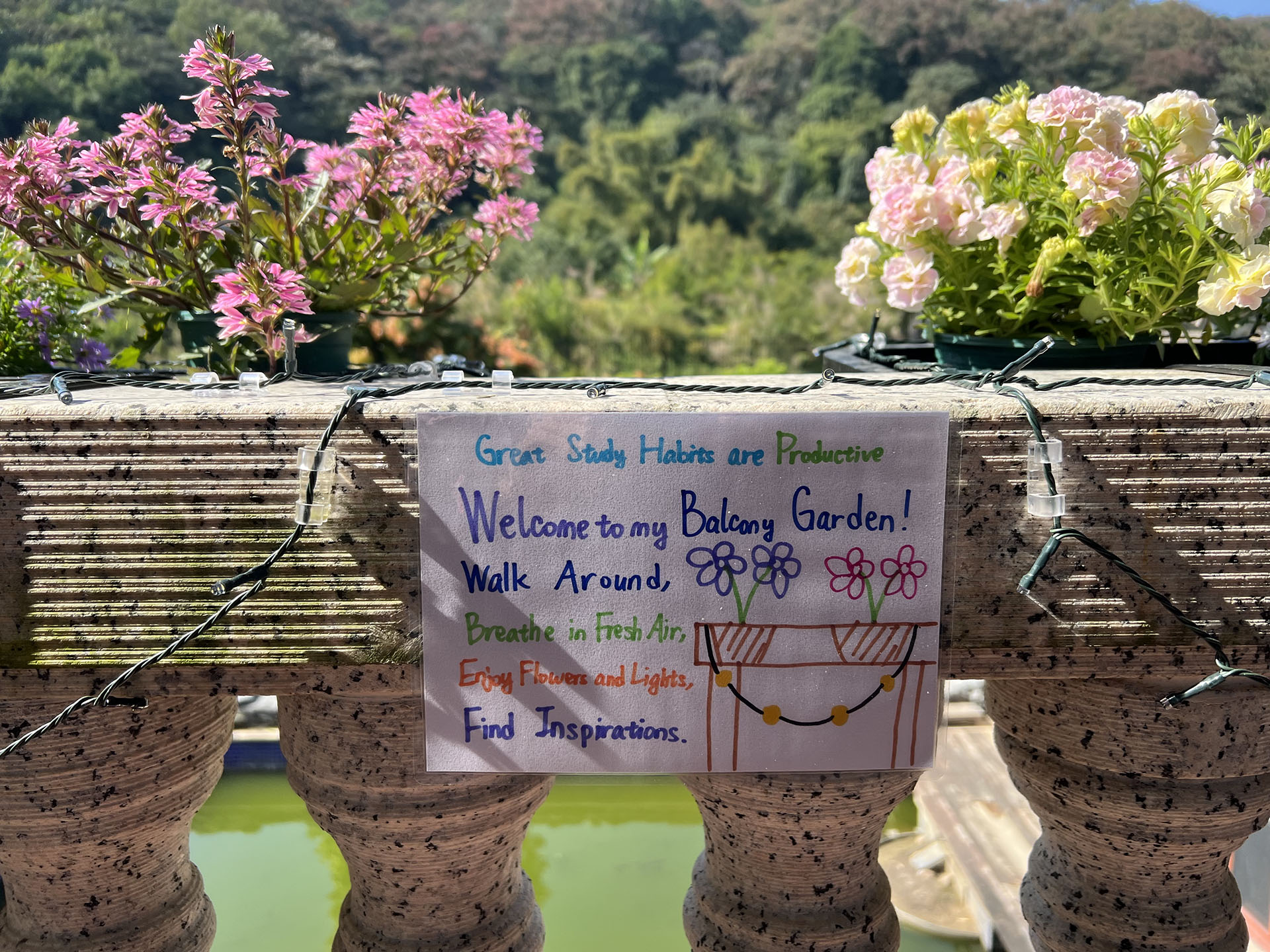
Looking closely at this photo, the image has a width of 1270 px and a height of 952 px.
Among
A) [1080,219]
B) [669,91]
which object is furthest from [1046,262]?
[669,91]

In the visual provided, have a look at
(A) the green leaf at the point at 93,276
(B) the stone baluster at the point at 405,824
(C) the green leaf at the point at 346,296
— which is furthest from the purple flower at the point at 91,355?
(B) the stone baluster at the point at 405,824

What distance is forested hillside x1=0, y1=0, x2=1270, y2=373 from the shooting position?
1588 centimetres

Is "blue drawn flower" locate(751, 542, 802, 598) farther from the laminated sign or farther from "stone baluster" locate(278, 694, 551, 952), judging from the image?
"stone baluster" locate(278, 694, 551, 952)

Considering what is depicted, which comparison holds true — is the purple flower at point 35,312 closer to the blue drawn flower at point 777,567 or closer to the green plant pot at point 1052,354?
the blue drawn flower at point 777,567

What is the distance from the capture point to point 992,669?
73 centimetres

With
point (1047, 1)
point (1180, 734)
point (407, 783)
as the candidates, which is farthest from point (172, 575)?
point (1047, 1)

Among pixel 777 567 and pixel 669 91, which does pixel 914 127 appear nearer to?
pixel 777 567

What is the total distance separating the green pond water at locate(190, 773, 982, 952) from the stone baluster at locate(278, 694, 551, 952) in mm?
1608

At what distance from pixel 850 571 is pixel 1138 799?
330 millimetres

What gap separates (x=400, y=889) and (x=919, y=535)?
1.83 feet

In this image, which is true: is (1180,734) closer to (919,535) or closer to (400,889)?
(919,535)

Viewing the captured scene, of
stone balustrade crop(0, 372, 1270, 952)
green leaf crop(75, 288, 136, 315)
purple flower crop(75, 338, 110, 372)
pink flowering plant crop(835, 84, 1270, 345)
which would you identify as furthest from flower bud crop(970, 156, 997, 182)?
purple flower crop(75, 338, 110, 372)

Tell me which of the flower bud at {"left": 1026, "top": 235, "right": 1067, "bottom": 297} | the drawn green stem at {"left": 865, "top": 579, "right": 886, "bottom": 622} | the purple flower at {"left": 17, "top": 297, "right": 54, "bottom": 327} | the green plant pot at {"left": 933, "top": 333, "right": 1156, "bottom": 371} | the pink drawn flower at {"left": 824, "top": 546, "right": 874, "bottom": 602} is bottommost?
the drawn green stem at {"left": 865, "top": 579, "right": 886, "bottom": 622}

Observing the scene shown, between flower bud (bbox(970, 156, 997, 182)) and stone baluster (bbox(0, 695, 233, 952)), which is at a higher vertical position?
flower bud (bbox(970, 156, 997, 182))
